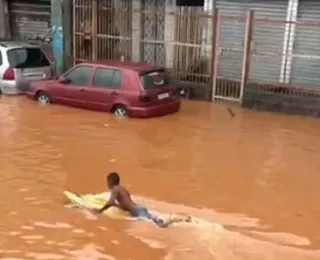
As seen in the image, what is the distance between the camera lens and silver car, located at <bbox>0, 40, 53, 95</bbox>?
55.9ft

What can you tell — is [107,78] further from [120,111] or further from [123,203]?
[123,203]

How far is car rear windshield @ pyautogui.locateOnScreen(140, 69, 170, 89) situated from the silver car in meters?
3.97

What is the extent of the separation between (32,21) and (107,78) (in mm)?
7825

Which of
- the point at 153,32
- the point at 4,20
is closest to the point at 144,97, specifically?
the point at 153,32

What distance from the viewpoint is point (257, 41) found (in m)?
17.4

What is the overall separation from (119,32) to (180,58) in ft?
7.55

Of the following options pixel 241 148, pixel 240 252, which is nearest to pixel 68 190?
pixel 240 252

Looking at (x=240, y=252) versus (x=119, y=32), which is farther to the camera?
(x=119, y=32)

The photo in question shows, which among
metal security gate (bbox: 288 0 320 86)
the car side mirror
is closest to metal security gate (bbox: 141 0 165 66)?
the car side mirror

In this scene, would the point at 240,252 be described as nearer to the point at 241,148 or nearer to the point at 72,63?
the point at 241,148

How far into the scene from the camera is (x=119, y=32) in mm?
19344

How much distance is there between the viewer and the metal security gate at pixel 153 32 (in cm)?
1892

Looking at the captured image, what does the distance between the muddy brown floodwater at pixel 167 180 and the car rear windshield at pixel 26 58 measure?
4.25 feet

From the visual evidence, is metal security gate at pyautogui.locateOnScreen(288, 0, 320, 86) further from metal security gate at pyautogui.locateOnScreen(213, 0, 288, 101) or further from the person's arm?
the person's arm
